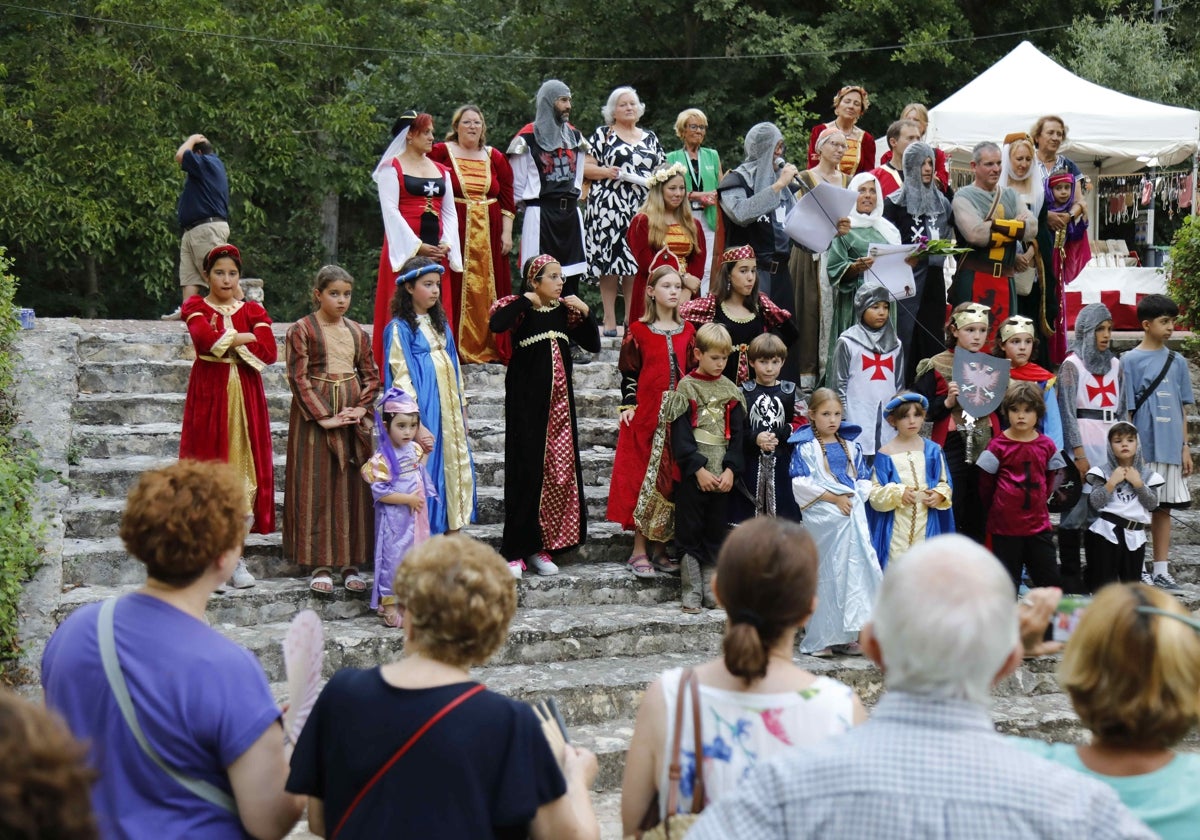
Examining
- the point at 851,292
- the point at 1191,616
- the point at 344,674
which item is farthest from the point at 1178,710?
the point at 851,292

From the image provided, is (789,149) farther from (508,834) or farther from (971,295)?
(508,834)

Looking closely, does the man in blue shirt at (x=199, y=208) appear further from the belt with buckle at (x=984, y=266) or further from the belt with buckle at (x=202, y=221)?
the belt with buckle at (x=984, y=266)

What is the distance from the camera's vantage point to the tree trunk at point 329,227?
19391mm

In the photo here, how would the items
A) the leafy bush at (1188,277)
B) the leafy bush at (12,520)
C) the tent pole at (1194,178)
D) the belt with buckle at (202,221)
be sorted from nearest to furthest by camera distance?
the leafy bush at (12,520), the belt with buckle at (202,221), the leafy bush at (1188,277), the tent pole at (1194,178)

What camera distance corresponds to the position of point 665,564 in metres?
7.08

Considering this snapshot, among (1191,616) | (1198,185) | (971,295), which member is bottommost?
(1191,616)

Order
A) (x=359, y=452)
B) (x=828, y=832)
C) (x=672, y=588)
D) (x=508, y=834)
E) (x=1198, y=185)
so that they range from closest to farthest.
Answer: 1. (x=828, y=832)
2. (x=508, y=834)
3. (x=359, y=452)
4. (x=672, y=588)
5. (x=1198, y=185)

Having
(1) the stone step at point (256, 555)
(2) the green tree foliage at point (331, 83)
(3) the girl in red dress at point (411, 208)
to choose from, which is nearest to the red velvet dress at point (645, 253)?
(3) the girl in red dress at point (411, 208)

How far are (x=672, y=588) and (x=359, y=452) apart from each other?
1.75 metres

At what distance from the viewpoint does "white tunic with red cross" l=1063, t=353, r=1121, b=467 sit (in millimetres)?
7898

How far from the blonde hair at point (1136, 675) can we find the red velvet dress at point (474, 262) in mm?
7038

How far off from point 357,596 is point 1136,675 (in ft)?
14.9

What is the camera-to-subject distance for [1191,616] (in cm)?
245

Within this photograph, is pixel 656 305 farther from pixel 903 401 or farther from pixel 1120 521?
pixel 1120 521
